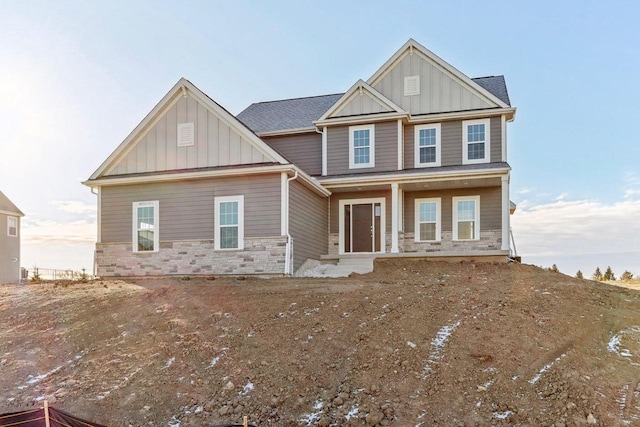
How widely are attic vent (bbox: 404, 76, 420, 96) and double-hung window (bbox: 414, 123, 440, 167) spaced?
48.0 inches

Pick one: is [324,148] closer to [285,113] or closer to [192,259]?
[285,113]

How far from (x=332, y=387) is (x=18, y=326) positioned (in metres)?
7.38

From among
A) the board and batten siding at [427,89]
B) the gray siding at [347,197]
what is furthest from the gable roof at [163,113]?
the board and batten siding at [427,89]

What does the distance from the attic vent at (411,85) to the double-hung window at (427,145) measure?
1.22 metres

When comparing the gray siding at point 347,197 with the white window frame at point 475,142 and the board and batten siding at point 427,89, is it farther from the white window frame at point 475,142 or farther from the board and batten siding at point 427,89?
the board and batten siding at point 427,89

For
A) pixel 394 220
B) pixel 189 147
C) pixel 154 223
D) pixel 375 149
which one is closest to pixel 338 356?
pixel 394 220

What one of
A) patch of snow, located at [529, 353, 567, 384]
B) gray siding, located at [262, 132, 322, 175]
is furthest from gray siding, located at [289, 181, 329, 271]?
patch of snow, located at [529, 353, 567, 384]

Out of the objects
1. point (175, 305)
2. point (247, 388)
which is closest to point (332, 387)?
point (247, 388)

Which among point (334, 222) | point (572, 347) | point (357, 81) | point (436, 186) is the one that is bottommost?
point (572, 347)

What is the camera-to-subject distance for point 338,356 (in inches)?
299

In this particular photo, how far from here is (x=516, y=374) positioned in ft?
22.4

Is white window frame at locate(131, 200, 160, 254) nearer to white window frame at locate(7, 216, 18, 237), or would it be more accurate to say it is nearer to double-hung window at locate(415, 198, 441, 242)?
double-hung window at locate(415, 198, 441, 242)

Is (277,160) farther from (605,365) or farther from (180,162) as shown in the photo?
(605,365)

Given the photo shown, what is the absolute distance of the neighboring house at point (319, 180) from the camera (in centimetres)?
1463
